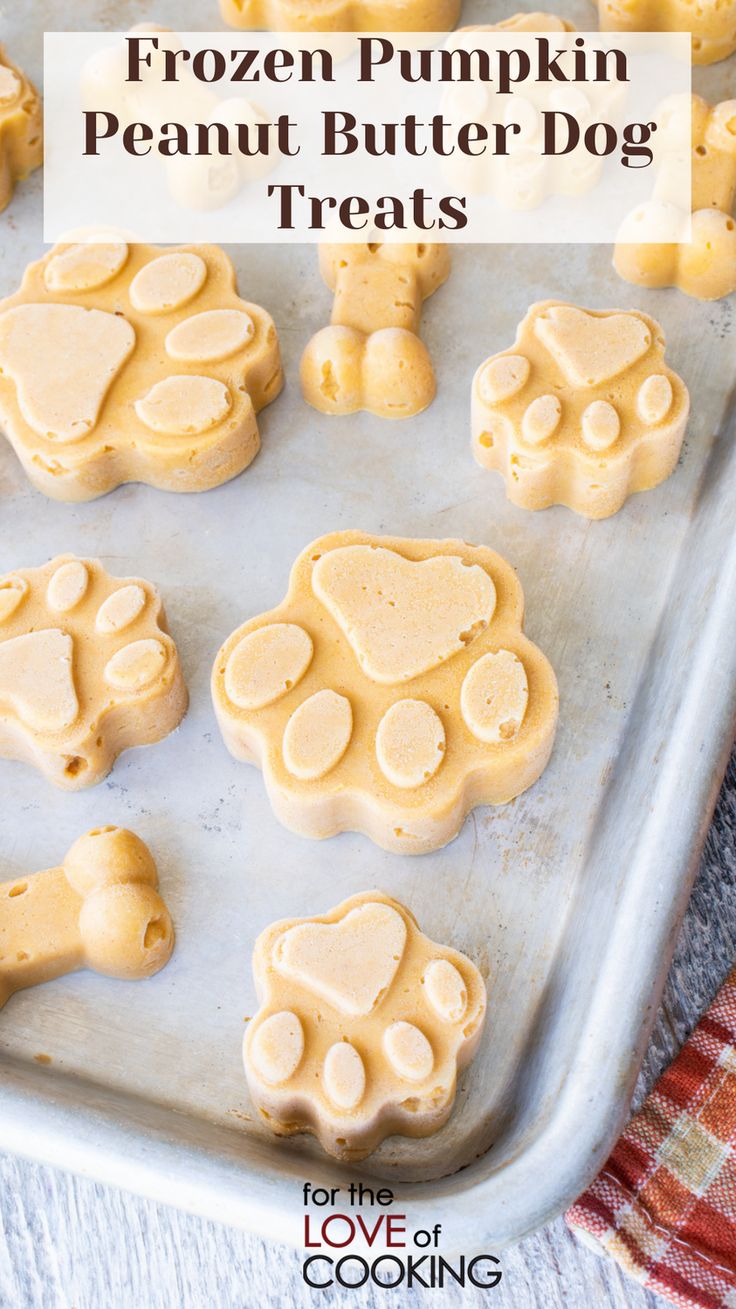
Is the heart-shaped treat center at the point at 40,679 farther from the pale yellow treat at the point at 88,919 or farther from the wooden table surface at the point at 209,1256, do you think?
the wooden table surface at the point at 209,1256

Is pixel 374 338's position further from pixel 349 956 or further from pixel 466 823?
pixel 349 956

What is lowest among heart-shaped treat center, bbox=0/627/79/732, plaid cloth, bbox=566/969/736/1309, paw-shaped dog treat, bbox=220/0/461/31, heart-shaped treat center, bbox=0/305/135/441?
plaid cloth, bbox=566/969/736/1309

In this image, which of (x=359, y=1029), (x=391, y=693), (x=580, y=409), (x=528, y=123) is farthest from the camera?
(x=528, y=123)

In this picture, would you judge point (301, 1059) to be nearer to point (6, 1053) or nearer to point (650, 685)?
point (6, 1053)

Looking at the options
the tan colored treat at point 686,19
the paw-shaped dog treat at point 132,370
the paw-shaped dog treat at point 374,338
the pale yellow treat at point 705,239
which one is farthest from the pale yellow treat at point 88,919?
the tan colored treat at point 686,19

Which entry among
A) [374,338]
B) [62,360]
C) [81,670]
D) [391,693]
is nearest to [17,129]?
[62,360]

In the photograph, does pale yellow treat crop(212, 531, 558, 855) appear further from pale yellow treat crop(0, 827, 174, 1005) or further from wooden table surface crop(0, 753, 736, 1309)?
wooden table surface crop(0, 753, 736, 1309)

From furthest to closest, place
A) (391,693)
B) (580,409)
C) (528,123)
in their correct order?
(528,123) → (580,409) → (391,693)

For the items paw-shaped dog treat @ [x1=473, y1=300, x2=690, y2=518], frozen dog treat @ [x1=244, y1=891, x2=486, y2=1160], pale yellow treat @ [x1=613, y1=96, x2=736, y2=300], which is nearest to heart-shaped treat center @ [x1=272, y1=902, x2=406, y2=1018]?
frozen dog treat @ [x1=244, y1=891, x2=486, y2=1160]
